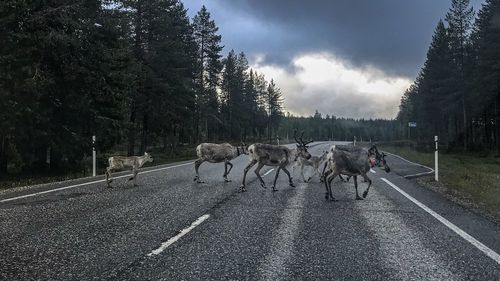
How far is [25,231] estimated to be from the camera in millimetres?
6477

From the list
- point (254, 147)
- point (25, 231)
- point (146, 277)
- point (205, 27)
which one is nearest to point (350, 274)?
point (146, 277)

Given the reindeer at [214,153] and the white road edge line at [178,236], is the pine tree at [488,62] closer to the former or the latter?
the reindeer at [214,153]

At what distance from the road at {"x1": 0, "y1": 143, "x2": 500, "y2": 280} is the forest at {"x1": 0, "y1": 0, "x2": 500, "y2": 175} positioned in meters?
6.72

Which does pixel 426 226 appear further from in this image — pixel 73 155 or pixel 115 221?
pixel 73 155

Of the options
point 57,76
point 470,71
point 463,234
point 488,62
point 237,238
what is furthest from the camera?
point 470,71

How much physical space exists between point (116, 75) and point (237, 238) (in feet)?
47.7

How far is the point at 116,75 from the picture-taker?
1873cm

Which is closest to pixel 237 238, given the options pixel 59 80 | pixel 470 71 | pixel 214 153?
pixel 214 153

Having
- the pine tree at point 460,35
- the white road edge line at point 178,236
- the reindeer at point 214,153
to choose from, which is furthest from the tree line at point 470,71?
the white road edge line at point 178,236

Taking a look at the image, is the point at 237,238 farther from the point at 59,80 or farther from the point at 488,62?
the point at 488,62

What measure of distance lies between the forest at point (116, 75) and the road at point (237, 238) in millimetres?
6717

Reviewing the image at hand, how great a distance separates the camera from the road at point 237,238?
4.73 m

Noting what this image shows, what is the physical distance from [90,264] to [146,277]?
88cm

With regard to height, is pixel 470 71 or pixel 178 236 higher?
pixel 470 71
